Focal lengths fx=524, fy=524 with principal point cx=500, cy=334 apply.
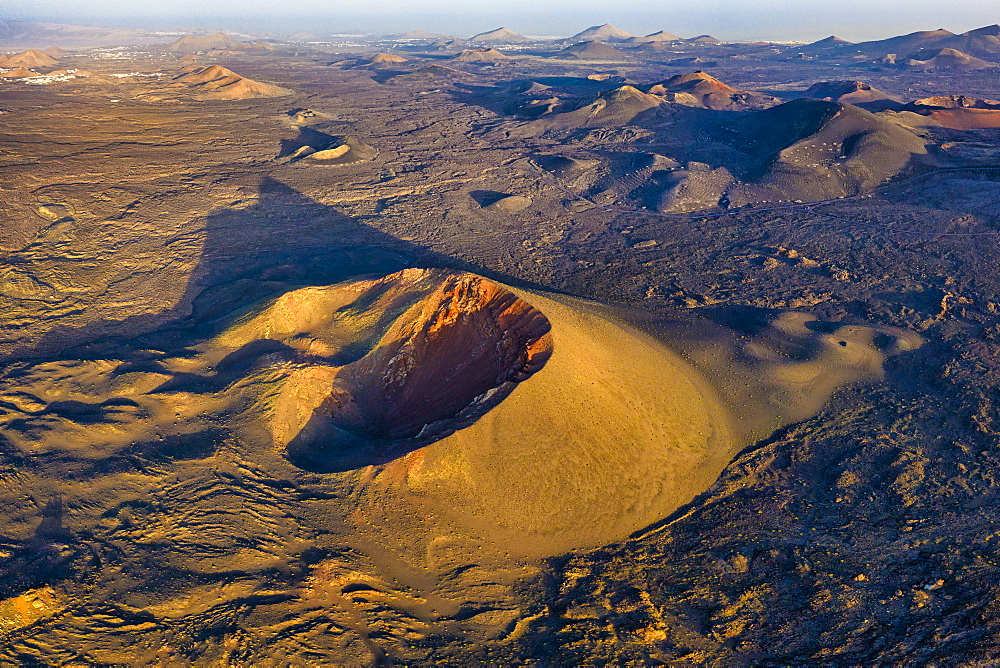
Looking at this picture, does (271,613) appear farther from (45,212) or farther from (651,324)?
(45,212)

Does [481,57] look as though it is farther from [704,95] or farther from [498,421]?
[498,421]

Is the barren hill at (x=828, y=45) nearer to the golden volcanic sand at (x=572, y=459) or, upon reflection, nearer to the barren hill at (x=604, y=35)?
the barren hill at (x=604, y=35)

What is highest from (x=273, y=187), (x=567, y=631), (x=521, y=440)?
(x=273, y=187)

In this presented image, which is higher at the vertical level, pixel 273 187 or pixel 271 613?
pixel 273 187

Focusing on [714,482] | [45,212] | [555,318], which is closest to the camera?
[714,482]

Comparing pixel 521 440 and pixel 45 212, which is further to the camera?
pixel 45 212

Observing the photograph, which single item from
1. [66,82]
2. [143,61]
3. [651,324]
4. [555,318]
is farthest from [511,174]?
[143,61]

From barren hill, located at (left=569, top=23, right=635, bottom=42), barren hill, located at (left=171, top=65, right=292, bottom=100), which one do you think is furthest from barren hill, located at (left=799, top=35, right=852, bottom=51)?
barren hill, located at (left=171, top=65, right=292, bottom=100)

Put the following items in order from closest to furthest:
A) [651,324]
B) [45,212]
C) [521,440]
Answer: [521,440], [651,324], [45,212]

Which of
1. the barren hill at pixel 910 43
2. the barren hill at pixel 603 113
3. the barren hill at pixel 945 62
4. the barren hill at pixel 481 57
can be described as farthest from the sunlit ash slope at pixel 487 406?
the barren hill at pixel 910 43
